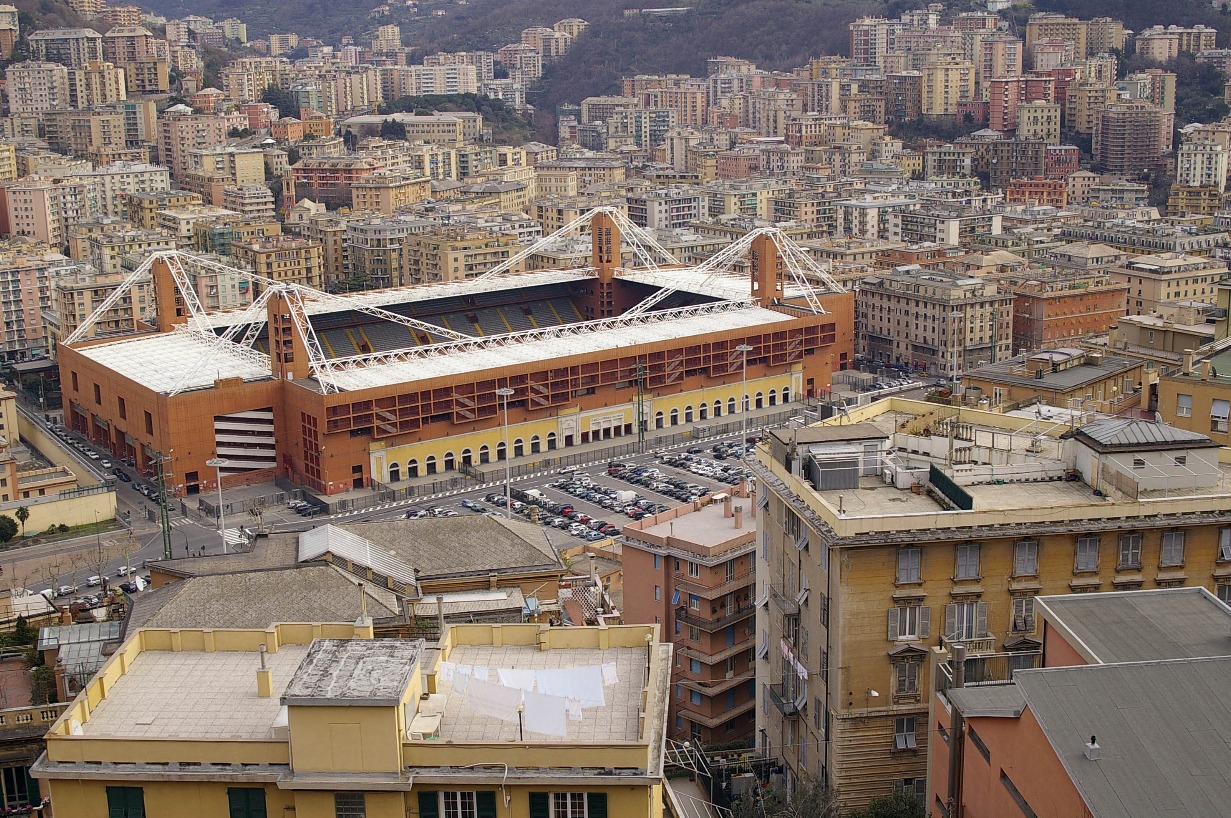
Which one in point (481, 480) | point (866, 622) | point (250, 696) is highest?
point (250, 696)

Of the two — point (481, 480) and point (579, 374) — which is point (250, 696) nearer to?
point (481, 480)

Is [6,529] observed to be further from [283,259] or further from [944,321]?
[944,321]

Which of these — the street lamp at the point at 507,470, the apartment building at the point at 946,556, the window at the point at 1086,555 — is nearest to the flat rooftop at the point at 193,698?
the apartment building at the point at 946,556

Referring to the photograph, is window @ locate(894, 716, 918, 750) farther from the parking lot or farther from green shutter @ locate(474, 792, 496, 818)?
the parking lot

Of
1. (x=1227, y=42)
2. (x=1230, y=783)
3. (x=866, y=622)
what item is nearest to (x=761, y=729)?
(x=866, y=622)

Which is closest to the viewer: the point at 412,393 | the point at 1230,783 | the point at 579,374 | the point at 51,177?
the point at 1230,783

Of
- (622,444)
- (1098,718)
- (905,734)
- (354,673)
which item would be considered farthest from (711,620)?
(622,444)
